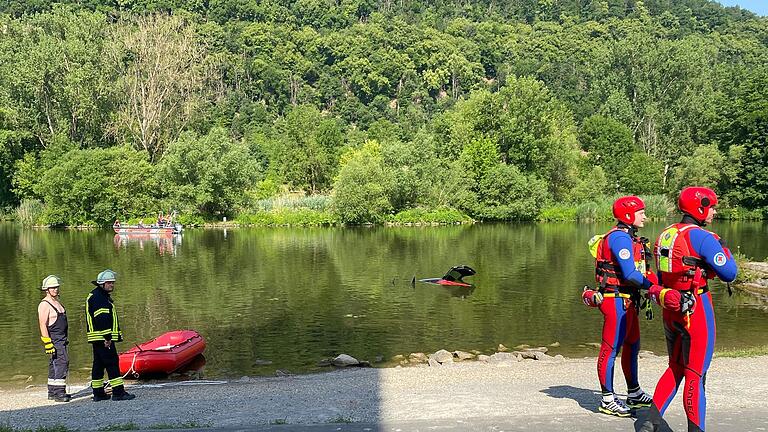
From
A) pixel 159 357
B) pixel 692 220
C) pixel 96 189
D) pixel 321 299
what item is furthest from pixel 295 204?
pixel 692 220

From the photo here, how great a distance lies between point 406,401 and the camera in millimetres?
9602

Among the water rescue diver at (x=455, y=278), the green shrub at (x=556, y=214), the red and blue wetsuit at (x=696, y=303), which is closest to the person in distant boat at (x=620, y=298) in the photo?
the red and blue wetsuit at (x=696, y=303)

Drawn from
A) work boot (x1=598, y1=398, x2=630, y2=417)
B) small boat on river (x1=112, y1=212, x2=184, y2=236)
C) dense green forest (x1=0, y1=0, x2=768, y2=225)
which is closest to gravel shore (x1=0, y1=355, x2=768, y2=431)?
work boot (x1=598, y1=398, x2=630, y2=417)

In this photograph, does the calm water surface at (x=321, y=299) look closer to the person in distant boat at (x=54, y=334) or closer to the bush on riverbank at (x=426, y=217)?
the person in distant boat at (x=54, y=334)

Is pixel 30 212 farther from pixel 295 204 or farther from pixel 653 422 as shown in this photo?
pixel 653 422

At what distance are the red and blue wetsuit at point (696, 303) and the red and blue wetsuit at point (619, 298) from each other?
1.05 m

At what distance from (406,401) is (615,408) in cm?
271

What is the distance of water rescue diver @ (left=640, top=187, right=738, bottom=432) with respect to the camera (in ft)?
22.3

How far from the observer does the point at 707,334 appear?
22.5 ft

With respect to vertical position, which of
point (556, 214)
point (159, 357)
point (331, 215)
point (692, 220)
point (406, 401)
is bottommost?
point (556, 214)

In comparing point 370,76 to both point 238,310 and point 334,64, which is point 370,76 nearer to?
point 334,64

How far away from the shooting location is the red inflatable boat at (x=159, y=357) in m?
15.0

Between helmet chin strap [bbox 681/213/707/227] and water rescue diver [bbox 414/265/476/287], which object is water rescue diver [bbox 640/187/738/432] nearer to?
helmet chin strap [bbox 681/213/707/227]

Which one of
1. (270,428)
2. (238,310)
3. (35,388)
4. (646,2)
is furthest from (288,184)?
(646,2)
